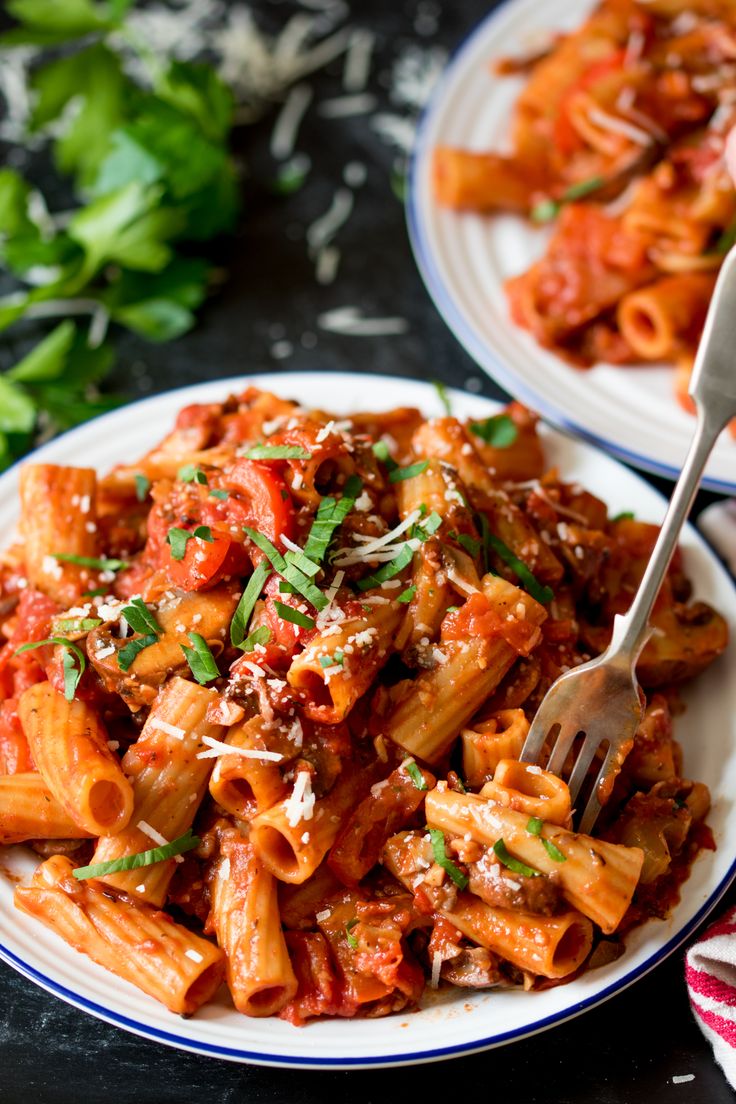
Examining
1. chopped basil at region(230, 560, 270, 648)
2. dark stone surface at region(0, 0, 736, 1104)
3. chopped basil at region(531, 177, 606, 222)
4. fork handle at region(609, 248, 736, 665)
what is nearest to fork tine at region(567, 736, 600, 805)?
fork handle at region(609, 248, 736, 665)

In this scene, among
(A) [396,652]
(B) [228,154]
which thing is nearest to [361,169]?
(B) [228,154]

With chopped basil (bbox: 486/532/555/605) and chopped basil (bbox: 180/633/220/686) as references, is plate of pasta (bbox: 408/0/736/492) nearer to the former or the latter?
chopped basil (bbox: 486/532/555/605)

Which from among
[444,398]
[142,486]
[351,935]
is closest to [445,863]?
[351,935]

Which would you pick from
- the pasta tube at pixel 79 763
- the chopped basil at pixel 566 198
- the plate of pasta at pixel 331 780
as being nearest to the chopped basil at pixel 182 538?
the plate of pasta at pixel 331 780

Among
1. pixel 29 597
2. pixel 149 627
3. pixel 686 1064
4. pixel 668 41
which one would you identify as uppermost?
pixel 668 41

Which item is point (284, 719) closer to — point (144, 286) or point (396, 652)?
point (396, 652)

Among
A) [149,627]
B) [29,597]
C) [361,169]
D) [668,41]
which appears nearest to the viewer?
[149,627]
